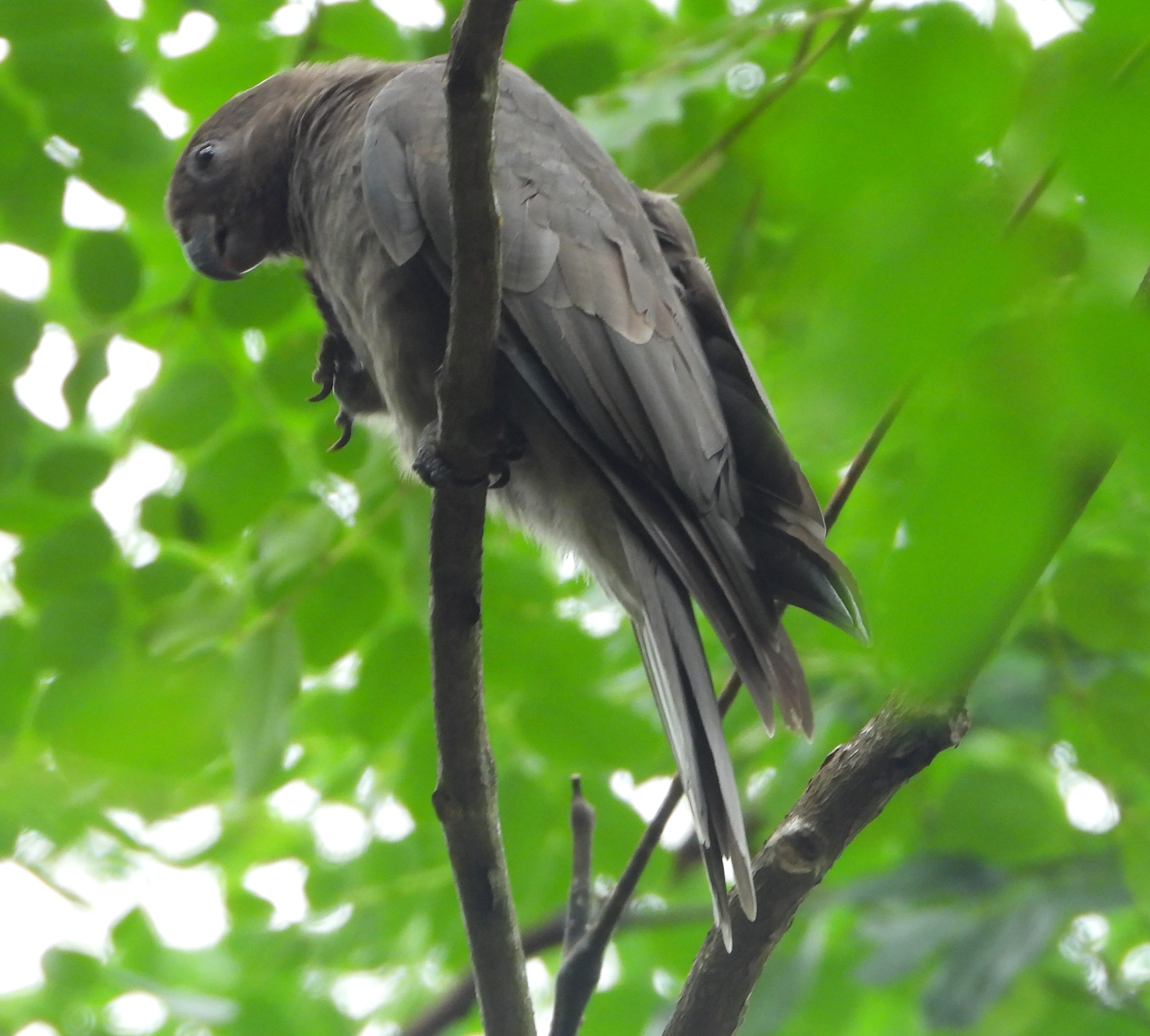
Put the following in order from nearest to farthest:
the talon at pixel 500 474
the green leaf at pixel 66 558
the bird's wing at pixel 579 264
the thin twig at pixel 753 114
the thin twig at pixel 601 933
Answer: the thin twig at pixel 601 933, the bird's wing at pixel 579 264, the talon at pixel 500 474, the thin twig at pixel 753 114, the green leaf at pixel 66 558

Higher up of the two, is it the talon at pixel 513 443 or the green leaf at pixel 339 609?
the talon at pixel 513 443

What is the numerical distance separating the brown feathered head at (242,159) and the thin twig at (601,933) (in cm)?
189

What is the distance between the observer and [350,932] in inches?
159

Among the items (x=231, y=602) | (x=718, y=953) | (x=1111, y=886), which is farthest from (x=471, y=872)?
(x=1111, y=886)

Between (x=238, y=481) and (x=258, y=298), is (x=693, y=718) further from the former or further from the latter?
(x=258, y=298)

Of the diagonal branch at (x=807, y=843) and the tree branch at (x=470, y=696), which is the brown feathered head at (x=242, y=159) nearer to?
the tree branch at (x=470, y=696)

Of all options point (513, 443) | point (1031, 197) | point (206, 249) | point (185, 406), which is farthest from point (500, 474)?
point (1031, 197)

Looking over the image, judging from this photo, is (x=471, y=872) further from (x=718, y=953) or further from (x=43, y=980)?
(x=43, y=980)

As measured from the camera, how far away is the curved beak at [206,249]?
3668 mm

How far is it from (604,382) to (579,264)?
0.32 metres

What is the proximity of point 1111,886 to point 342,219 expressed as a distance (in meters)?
2.64

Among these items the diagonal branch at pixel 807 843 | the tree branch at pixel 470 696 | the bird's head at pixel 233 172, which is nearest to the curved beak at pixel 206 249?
the bird's head at pixel 233 172

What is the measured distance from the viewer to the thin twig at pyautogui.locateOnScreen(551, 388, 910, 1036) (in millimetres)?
2611

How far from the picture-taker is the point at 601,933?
2633 millimetres
